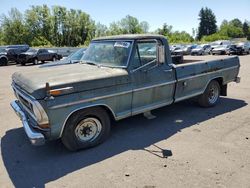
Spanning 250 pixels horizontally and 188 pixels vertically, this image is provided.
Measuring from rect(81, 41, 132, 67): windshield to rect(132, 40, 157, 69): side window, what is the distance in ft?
0.64

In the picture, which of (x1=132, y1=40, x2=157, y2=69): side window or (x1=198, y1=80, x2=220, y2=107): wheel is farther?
(x1=198, y1=80, x2=220, y2=107): wheel

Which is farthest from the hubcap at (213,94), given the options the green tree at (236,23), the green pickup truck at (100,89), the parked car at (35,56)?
the green tree at (236,23)

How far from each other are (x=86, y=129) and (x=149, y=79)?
5.46 feet

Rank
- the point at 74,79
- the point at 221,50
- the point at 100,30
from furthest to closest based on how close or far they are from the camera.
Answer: the point at 100,30 < the point at 221,50 < the point at 74,79

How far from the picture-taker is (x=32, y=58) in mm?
26109

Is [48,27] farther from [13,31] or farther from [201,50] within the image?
[201,50]

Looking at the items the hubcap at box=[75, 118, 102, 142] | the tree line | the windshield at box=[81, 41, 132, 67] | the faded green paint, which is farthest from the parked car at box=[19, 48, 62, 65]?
the tree line

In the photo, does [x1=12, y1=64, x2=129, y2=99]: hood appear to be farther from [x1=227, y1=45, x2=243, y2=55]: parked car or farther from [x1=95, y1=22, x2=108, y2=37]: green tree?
[x1=95, y1=22, x2=108, y2=37]: green tree

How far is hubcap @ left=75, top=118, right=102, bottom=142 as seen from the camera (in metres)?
4.86

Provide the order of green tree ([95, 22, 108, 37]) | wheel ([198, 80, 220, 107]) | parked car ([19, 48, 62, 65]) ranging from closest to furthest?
wheel ([198, 80, 220, 107]), parked car ([19, 48, 62, 65]), green tree ([95, 22, 108, 37])

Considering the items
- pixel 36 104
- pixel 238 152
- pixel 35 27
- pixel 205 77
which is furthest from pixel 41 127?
pixel 35 27

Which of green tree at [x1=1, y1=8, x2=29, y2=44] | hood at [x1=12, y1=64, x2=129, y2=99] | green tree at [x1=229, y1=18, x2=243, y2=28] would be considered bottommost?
hood at [x1=12, y1=64, x2=129, y2=99]

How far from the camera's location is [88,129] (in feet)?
16.4

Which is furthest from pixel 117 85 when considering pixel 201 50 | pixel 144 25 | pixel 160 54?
pixel 144 25
